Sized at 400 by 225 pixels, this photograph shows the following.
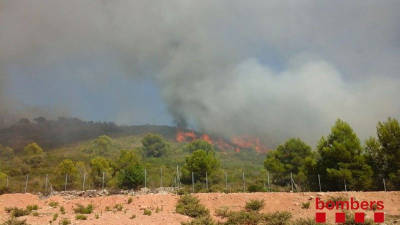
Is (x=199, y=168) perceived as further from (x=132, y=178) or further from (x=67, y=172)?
(x=67, y=172)

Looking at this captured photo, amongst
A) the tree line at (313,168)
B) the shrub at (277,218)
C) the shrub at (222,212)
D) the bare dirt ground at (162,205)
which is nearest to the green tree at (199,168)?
the tree line at (313,168)

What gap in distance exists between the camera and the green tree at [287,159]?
54312mm

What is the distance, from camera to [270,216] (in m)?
20.5

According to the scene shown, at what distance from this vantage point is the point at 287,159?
5638 centimetres

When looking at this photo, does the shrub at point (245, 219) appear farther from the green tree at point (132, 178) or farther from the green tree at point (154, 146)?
the green tree at point (154, 146)

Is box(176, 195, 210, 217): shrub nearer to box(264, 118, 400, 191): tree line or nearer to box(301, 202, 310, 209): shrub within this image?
box(301, 202, 310, 209): shrub

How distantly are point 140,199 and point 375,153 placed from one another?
91.7 feet

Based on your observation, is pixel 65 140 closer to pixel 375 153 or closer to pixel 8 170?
pixel 8 170

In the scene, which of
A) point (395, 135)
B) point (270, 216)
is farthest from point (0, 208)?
point (395, 135)

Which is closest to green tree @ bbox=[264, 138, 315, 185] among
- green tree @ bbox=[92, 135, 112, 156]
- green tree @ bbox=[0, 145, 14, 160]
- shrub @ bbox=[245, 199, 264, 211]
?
shrub @ bbox=[245, 199, 264, 211]

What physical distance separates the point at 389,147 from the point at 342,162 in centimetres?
543

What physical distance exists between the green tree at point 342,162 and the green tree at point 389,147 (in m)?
2.16

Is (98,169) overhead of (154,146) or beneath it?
beneath

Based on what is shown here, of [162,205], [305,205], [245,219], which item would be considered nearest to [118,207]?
[162,205]
